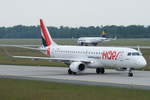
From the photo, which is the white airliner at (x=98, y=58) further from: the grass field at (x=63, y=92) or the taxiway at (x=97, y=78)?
the grass field at (x=63, y=92)

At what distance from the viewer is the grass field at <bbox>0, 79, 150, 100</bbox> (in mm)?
26875

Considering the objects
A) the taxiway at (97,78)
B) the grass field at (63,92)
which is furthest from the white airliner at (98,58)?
the grass field at (63,92)

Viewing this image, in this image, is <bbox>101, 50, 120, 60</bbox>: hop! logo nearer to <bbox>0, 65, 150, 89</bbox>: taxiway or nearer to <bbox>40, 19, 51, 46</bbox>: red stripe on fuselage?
<bbox>0, 65, 150, 89</bbox>: taxiway

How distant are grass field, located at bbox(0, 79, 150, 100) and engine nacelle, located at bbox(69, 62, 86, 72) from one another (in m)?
9.81

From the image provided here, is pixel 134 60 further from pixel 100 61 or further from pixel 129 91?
pixel 129 91

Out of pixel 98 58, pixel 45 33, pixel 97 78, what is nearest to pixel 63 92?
pixel 97 78

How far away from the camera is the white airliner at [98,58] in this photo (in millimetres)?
42456

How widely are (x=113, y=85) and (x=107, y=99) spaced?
752cm

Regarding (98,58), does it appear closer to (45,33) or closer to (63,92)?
(45,33)

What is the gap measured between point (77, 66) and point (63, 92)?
609 inches

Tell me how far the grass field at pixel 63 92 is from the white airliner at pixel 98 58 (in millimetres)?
10097

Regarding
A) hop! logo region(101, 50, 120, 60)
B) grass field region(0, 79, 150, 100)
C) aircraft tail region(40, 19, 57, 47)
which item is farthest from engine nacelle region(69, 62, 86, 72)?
grass field region(0, 79, 150, 100)

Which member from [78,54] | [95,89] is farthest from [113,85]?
[78,54]

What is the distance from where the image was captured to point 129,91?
29.6 metres
